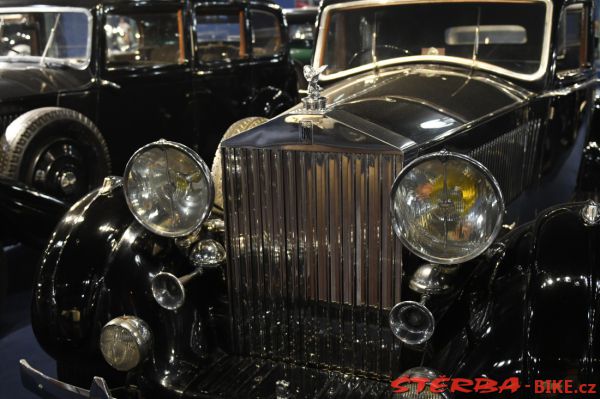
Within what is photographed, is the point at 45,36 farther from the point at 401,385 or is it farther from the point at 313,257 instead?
the point at 401,385

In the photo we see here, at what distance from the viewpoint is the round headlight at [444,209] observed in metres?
1.92

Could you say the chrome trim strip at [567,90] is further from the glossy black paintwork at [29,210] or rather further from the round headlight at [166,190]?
the glossy black paintwork at [29,210]

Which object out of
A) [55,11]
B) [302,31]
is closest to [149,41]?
[55,11]

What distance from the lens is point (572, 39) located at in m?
3.86

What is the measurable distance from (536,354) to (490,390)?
0.53ft

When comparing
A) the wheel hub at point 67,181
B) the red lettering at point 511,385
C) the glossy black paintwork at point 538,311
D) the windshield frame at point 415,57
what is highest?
the windshield frame at point 415,57

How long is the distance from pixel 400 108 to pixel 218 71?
380 cm

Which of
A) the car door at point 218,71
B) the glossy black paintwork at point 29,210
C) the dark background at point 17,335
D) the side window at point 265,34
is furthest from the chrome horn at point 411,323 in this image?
the side window at point 265,34

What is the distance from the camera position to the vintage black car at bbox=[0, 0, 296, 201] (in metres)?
4.64

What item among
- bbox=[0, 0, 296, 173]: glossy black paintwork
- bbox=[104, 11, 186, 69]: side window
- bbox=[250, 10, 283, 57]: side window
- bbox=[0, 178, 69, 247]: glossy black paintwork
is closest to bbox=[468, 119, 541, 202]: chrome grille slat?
bbox=[0, 178, 69, 247]: glossy black paintwork

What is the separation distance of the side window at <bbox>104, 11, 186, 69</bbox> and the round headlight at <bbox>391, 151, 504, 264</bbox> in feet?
13.4

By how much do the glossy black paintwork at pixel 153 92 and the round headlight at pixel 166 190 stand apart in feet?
9.21

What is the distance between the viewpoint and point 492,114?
2.87 metres

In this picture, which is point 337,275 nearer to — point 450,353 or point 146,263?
point 450,353
